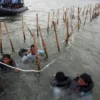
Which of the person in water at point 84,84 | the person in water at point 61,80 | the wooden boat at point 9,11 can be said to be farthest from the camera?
the wooden boat at point 9,11

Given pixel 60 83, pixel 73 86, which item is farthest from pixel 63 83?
pixel 73 86

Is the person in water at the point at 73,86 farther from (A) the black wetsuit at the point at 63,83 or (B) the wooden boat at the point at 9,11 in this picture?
(B) the wooden boat at the point at 9,11

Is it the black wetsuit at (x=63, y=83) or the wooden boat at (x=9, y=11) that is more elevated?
the wooden boat at (x=9, y=11)

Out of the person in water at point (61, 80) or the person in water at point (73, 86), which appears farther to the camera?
the person in water at point (61, 80)

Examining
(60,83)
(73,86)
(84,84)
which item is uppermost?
(84,84)

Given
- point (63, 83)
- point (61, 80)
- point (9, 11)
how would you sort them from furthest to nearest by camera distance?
point (9, 11) < point (61, 80) < point (63, 83)

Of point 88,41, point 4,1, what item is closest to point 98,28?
point 88,41

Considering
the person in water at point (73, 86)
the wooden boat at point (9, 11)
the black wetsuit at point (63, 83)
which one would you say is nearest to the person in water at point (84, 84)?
the person in water at point (73, 86)

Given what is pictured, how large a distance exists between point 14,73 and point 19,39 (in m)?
6.02

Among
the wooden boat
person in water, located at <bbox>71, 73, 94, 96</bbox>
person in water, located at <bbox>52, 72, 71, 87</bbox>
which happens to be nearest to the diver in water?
person in water, located at <bbox>52, 72, 71, 87</bbox>

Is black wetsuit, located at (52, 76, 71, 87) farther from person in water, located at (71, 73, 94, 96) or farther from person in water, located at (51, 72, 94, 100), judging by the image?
person in water, located at (71, 73, 94, 96)

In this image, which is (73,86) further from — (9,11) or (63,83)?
(9,11)

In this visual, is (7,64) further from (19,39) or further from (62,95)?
(19,39)

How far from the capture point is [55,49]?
43.6 ft
